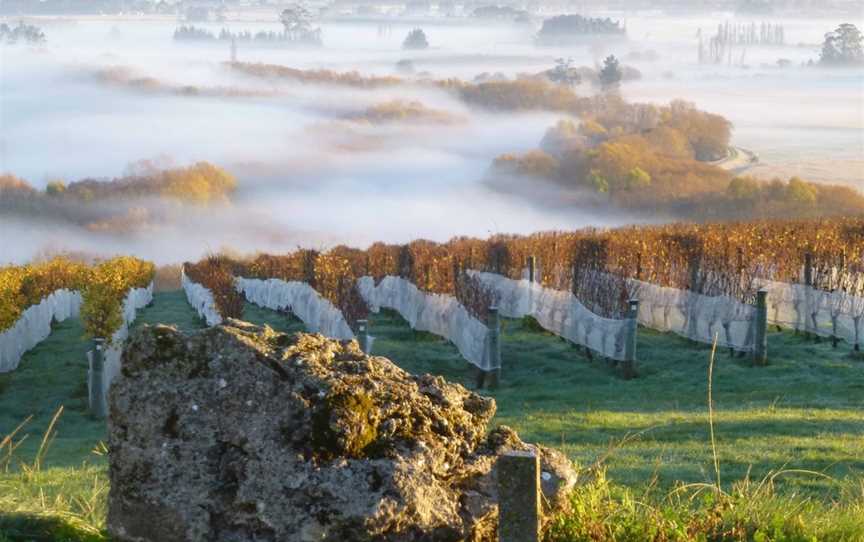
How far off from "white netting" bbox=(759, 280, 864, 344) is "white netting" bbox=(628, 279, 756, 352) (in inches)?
48.6

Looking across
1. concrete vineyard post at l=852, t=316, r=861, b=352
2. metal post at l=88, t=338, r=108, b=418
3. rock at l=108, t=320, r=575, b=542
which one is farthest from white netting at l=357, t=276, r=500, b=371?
rock at l=108, t=320, r=575, b=542

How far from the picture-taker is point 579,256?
26.5 meters

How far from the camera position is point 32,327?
100 feet

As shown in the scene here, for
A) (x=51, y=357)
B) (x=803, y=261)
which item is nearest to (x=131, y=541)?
(x=803, y=261)

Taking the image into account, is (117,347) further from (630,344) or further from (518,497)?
(518,497)

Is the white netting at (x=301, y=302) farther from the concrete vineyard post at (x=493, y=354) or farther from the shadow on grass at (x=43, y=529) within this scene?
the shadow on grass at (x=43, y=529)

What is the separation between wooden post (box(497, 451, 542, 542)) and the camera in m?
4.37

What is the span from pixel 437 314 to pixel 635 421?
34.6 ft

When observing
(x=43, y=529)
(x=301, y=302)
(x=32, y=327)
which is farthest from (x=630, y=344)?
(x=32, y=327)

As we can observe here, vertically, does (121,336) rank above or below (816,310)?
below

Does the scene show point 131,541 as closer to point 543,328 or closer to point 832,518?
point 832,518

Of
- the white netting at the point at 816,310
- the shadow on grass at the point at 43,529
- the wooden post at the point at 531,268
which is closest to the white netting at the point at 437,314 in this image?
the wooden post at the point at 531,268

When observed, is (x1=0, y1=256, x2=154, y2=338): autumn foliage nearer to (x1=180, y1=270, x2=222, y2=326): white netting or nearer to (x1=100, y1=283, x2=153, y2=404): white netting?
(x1=100, y1=283, x2=153, y2=404): white netting

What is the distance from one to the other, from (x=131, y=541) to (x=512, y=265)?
84.5ft
